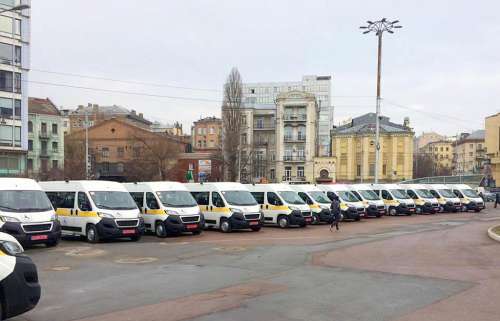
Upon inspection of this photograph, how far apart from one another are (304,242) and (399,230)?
764 centimetres

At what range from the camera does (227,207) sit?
78.5ft

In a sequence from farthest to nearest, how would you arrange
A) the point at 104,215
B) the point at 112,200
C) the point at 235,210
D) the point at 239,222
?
the point at 235,210, the point at 239,222, the point at 112,200, the point at 104,215

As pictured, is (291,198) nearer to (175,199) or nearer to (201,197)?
(201,197)

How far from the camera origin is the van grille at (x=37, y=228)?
16497 millimetres

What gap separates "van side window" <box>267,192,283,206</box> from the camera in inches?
1054

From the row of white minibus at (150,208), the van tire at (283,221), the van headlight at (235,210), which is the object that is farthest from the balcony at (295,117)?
the van headlight at (235,210)

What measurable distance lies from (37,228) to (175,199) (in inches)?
268

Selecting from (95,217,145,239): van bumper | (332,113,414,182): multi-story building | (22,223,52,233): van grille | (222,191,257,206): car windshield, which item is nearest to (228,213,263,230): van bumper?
(222,191,257,206): car windshield

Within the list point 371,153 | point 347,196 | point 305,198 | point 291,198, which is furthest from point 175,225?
point 371,153

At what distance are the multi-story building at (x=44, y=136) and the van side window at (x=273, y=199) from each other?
183ft

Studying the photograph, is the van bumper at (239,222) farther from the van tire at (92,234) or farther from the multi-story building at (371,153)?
the multi-story building at (371,153)

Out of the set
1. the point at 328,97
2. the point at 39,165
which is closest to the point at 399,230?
the point at 39,165

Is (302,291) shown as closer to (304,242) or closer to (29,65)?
(304,242)

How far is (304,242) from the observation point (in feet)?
64.1
